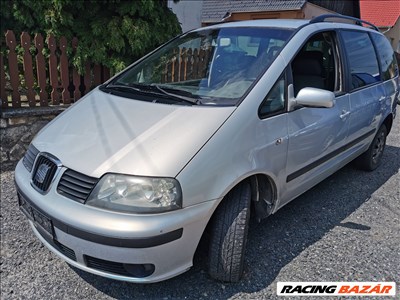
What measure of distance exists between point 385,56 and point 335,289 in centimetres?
315

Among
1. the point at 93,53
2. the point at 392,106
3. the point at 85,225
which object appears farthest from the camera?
the point at 93,53

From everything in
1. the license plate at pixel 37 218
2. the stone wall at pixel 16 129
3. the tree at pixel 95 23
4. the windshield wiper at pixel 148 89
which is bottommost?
the stone wall at pixel 16 129

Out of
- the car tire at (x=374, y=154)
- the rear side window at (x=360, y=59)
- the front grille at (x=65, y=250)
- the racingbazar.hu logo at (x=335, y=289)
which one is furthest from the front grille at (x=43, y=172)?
the car tire at (x=374, y=154)

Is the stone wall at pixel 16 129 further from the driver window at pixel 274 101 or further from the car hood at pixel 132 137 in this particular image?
the driver window at pixel 274 101

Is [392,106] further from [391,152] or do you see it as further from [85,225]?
[85,225]

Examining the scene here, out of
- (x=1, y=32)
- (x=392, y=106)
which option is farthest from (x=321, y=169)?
(x=1, y=32)

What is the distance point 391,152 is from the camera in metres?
5.16

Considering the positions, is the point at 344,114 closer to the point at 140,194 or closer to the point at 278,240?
the point at 278,240

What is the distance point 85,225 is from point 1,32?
171 inches

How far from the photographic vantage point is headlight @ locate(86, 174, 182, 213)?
68.8 inches

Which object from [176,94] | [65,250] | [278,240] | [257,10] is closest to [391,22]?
[278,240]

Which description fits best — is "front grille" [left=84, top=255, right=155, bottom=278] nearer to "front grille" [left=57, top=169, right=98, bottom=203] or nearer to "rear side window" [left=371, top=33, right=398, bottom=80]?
"front grille" [left=57, top=169, right=98, bottom=203]

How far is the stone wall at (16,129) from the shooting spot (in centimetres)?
387

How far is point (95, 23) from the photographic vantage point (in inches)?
185
